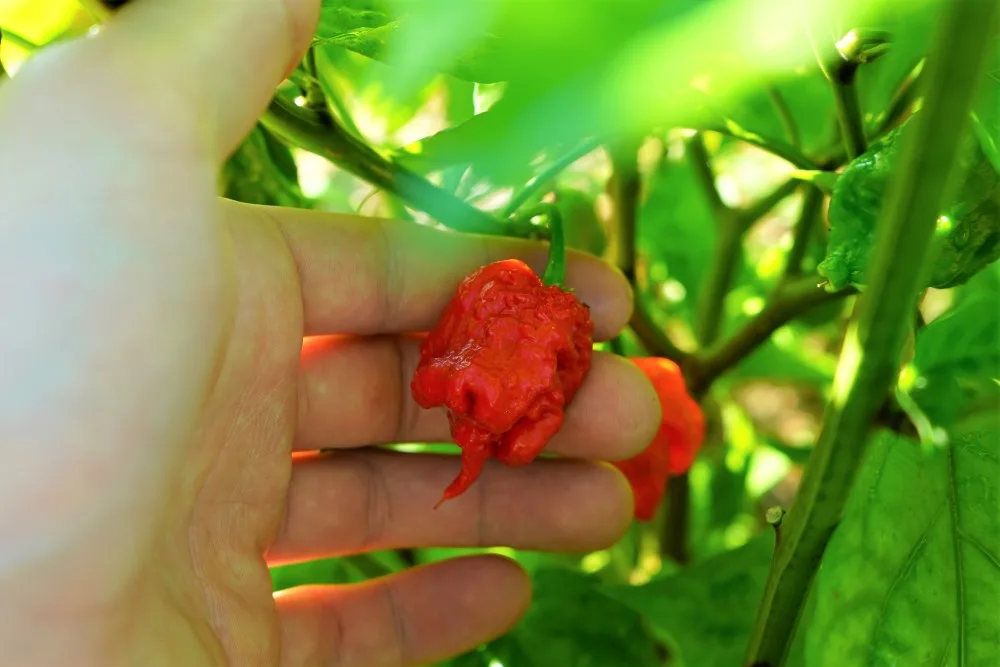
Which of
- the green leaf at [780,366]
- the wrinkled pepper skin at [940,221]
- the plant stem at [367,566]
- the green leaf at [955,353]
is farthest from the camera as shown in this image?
the green leaf at [780,366]

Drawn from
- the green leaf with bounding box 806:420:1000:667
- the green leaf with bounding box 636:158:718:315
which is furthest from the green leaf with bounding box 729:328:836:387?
the green leaf with bounding box 806:420:1000:667

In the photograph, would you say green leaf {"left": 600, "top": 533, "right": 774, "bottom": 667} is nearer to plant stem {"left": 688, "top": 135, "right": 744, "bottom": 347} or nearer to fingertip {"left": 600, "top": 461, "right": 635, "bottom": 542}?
fingertip {"left": 600, "top": 461, "right": 635, "bottom": 542}

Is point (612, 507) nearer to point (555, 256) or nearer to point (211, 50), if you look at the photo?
point (555, 256)

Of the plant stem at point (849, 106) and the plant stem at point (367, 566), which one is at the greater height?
the plant stem at point (849, 106)

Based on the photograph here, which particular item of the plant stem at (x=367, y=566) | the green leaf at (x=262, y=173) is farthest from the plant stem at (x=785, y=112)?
the plant stem at (x=367, y=566)

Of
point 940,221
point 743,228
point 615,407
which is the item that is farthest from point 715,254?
point 940,221

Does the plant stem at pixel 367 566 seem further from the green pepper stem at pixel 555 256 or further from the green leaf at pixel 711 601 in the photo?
the green pepper stem at pixel 555 256
